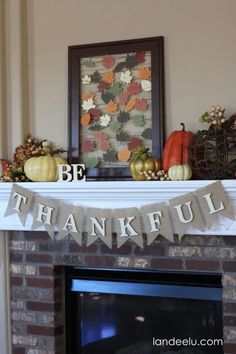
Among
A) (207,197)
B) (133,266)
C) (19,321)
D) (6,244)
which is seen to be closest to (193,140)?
(207,197)

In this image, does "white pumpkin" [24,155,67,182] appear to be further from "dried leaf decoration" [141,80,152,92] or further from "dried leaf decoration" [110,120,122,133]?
"dried leaf decoration" [141,80,152,92]

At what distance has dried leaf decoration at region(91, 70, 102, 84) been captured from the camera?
2805 mm

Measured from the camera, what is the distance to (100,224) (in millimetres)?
2664

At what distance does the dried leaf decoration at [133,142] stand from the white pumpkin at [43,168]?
361 millimetres

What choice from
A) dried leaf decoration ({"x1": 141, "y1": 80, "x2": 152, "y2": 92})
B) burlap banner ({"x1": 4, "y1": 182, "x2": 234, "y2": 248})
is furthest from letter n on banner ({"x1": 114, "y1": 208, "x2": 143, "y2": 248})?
dried leaf decoration ({"x1": 141, "y1": 80, "x2": 152, "y2": 92})

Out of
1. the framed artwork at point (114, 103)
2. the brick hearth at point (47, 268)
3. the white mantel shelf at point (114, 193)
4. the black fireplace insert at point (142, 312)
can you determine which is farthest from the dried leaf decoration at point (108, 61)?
the black fireplace insert at point (142, 312)

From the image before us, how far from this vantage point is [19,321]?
2.94 meters

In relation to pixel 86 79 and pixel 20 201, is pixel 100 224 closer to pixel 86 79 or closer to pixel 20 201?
pixel 20 201

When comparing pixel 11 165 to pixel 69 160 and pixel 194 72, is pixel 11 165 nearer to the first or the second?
pixel 69 160

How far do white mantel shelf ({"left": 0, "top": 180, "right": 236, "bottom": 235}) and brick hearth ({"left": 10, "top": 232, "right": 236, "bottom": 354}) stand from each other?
145mm

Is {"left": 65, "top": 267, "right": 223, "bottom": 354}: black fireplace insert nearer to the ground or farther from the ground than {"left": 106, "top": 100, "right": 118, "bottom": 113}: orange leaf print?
nearer to the ground

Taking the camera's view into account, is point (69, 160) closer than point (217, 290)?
No

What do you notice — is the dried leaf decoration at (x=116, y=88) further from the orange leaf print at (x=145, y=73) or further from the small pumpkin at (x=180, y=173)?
the small pumpkin at (x=180, y=173)

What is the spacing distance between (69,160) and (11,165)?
324 mm
